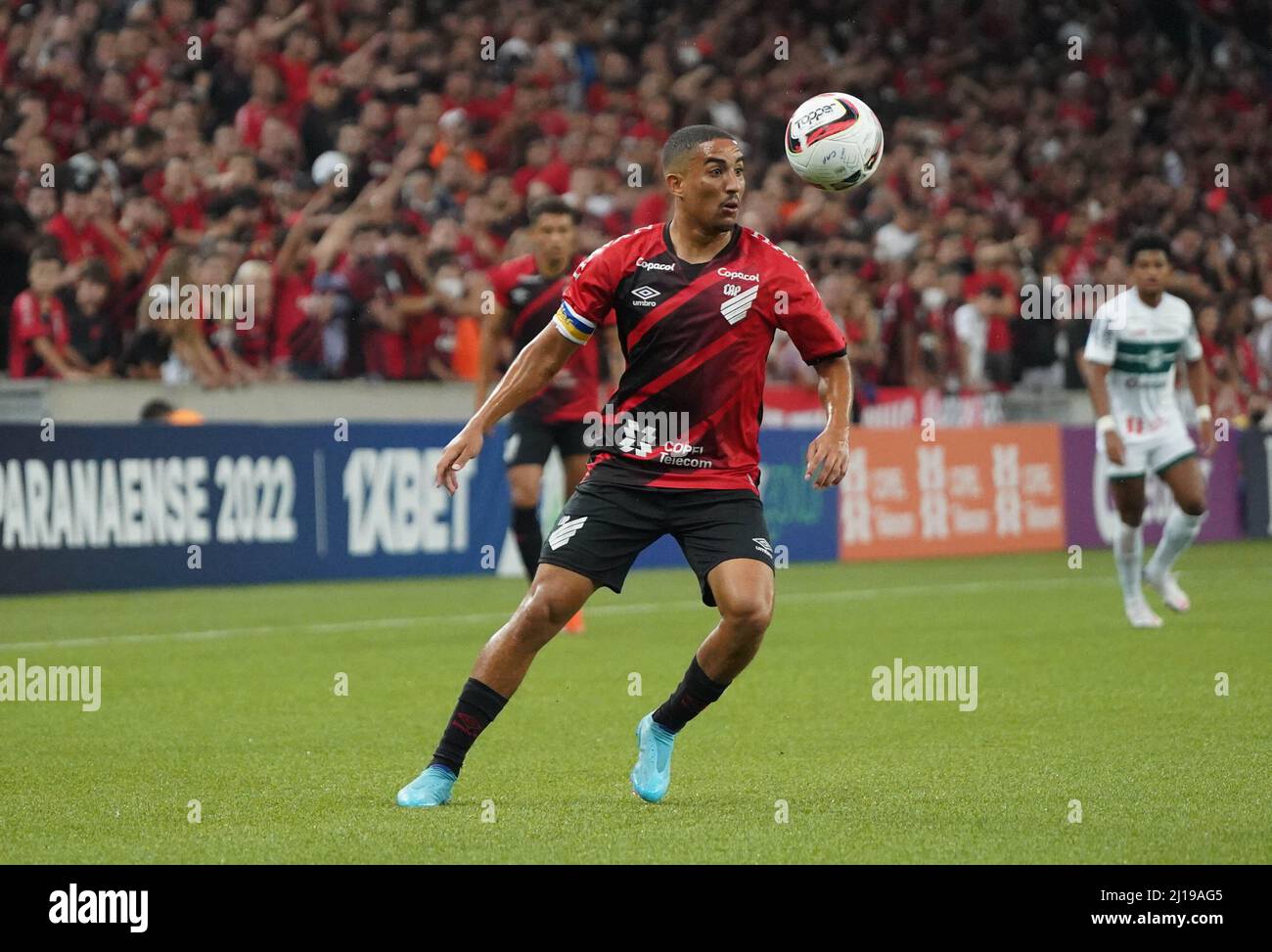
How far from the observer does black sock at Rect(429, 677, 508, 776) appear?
A: 6.97 m

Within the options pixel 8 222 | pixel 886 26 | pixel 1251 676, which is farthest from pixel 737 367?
pixel 886 26

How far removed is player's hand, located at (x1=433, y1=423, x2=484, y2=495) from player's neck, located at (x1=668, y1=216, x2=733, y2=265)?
955mm

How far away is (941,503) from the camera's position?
20.3 m

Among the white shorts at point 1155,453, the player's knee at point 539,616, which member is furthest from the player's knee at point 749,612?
the white shorts at point 1155,453

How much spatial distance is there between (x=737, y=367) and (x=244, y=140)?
12.9 m

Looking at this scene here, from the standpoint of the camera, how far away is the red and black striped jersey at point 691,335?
6.93 m

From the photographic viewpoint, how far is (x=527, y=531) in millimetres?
12836

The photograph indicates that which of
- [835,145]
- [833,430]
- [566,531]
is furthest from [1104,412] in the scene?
[566,531]

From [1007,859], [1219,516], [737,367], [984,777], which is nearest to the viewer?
[1007,859]

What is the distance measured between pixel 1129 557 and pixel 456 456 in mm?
7872

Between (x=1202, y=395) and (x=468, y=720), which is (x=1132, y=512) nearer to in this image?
(x=1202, y=395)

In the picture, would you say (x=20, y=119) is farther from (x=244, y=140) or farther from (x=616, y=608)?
(x=616, y=608)

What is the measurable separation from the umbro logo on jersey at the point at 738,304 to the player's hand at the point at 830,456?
514 mm

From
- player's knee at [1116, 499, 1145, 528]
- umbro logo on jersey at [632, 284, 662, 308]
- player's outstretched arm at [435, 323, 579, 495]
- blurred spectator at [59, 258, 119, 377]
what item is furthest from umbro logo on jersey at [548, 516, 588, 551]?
blurred spectator at [59, 258, 119, 377]
